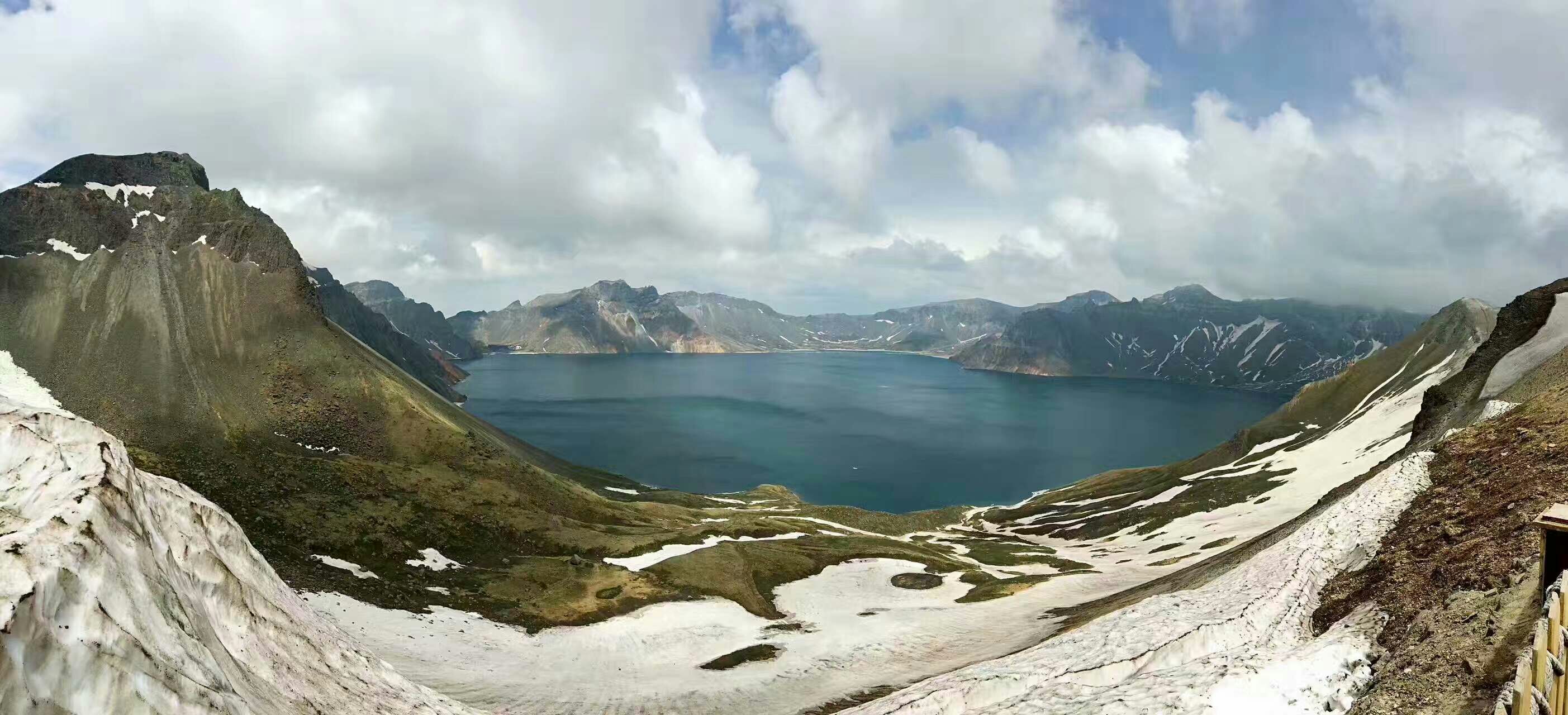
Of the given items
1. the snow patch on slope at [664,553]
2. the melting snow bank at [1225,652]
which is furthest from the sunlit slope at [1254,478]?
the snow patch on slope at [664,553]

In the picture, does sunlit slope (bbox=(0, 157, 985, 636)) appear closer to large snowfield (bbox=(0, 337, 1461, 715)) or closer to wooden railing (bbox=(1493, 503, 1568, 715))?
large snowfield (bbox=(0, 337, 1461, 715))

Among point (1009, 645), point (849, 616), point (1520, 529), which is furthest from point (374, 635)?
point (1520, 529)

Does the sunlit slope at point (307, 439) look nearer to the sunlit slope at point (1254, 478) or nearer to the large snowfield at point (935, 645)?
the large snowfield at point (935, 645)

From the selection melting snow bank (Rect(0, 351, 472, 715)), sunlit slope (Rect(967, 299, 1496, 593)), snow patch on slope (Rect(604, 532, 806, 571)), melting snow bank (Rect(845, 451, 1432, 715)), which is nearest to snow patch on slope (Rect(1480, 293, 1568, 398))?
sunlit slope (Rect(967, 299, 1496, 593))

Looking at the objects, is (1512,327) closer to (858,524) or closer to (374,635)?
(858,524)

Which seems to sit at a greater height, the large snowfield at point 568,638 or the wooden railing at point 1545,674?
the wooden railing at point 1545,674

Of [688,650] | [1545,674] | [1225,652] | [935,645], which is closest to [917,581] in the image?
[935,645]

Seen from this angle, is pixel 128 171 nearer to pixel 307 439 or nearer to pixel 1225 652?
pixel 307 439
